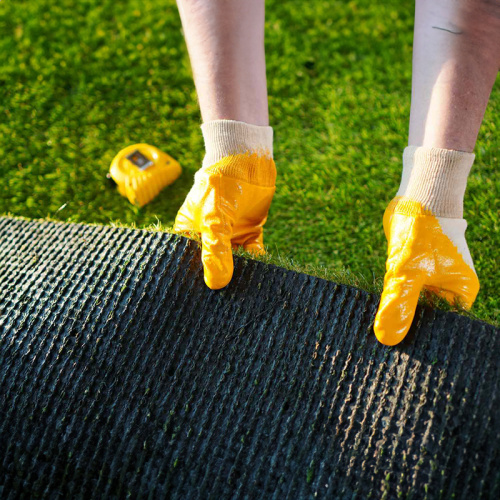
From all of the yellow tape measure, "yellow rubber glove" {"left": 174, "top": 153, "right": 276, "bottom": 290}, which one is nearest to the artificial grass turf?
the yellow tape measure

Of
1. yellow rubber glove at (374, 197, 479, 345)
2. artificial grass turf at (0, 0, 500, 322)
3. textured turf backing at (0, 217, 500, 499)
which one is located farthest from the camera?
artificial grass turf at (0, 0, 500, 322)

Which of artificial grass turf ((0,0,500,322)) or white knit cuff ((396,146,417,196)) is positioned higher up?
white knit cuff ((396,146,417,196))

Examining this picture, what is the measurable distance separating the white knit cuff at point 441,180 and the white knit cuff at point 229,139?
440 mm

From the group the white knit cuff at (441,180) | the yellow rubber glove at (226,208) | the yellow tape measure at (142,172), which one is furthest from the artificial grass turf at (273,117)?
the white knit cuff at (441,180)

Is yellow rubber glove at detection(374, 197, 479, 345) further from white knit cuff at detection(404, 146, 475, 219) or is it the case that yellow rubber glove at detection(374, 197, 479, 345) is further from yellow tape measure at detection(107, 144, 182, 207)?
yellow tape measure at detection(107, 144, 182, 207)

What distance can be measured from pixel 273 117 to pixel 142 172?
60cm

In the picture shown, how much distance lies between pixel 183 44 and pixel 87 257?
53.2 inches

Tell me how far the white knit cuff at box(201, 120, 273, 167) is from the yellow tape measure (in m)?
0.42

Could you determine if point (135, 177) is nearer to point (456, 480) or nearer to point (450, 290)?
point (450, 290)

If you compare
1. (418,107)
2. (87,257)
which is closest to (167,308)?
(87,257)

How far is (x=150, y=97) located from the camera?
6.76 ft

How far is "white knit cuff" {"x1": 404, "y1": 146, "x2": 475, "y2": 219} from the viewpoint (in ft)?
3.91

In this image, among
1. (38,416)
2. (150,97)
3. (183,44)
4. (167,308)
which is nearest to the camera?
(38,416)

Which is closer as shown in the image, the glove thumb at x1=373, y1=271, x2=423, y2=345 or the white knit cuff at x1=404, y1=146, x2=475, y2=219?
the glove thumb at x1=373, y1=271, x2=423, y2=345
